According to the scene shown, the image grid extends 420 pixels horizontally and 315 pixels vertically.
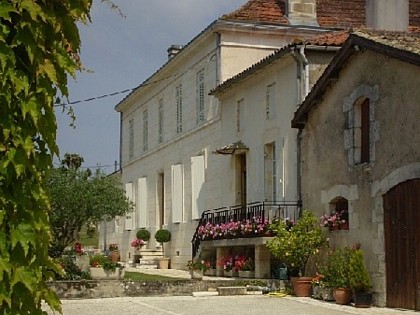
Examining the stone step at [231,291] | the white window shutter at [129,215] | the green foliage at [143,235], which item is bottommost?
the stone step at [231,291]

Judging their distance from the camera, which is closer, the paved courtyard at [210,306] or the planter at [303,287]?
the paved courtyard at [210,306]

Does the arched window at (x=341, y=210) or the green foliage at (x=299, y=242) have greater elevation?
the arched window at (x=341, y=210)

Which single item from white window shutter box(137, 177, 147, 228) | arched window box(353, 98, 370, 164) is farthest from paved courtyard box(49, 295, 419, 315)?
white window shutter box(137, 177, 147, 228)

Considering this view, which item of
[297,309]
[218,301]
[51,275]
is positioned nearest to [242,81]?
[218,301]

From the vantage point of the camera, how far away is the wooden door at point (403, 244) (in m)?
13.3

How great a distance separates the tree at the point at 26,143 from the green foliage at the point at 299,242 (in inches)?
531

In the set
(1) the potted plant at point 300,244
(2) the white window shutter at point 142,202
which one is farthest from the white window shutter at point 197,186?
(1) the potted plant at point 300,244

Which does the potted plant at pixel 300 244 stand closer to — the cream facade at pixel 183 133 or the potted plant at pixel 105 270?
the potted plant at pixel 105 270

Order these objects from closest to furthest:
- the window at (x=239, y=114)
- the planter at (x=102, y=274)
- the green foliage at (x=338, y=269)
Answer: the green foliage at (x=338, y=269) < the planter at (x=102, y=274) < the window at (x=239, y=114)

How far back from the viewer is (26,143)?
3.30m

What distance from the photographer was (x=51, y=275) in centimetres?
353

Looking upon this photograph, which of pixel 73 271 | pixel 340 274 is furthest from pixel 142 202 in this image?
pixel 340 274

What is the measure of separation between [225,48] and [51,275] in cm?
2129

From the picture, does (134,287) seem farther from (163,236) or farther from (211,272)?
(163,236)
